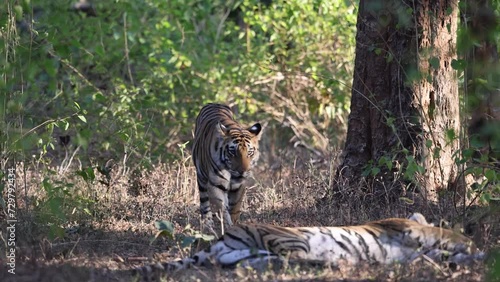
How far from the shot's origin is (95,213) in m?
8.75

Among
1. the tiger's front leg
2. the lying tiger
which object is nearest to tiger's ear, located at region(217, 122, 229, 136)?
the tiger's front leg

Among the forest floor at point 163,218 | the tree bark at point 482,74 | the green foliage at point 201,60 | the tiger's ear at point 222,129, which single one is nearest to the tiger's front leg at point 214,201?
the forest floor at point 163,218

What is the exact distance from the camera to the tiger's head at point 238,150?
362 inches

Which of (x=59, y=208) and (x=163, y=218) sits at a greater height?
(x=59, y=208)

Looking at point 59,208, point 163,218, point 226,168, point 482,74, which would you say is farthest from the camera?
point 226,168

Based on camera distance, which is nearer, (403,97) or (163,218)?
(163,218)

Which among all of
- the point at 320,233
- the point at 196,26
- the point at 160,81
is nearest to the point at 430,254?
the point at 320,233

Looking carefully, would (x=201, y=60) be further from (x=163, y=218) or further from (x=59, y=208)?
(x=59, y=208)

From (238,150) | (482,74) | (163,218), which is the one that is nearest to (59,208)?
(163,218)

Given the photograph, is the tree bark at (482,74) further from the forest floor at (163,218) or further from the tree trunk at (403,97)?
the forest floor at (163,218)

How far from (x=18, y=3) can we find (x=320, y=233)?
318 cm

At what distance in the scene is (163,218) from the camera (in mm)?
8797

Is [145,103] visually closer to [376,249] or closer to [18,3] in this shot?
[18,3]

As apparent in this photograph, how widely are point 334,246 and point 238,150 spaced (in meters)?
2.76
